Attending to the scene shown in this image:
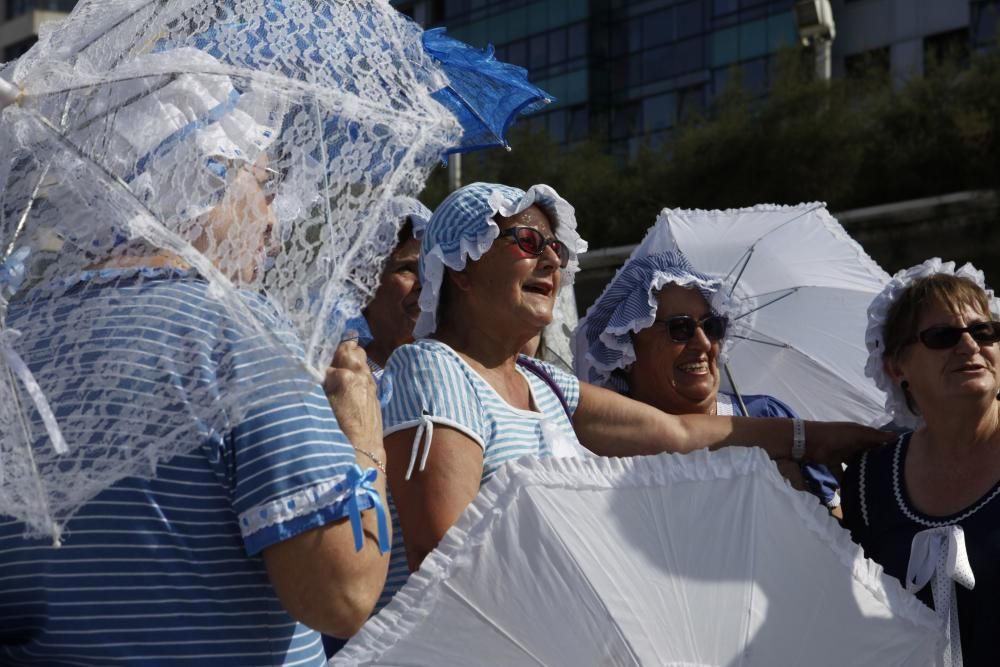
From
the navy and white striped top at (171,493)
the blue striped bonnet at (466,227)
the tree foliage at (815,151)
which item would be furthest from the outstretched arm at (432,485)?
the tree foliage at (815,151)

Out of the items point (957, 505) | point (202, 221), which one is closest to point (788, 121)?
point (957, 505)

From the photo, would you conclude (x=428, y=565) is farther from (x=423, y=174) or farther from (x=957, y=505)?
(x=957, y=505)

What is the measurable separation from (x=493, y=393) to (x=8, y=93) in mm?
1403

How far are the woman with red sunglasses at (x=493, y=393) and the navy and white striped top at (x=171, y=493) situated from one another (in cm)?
75

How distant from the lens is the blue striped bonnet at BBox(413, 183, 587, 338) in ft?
10.5

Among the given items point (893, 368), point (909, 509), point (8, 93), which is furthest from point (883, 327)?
point (8, 93)

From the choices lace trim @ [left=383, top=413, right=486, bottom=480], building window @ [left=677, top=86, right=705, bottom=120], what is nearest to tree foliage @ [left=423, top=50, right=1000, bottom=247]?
building window @ [left=677, top=86, right=705, bottom=120]

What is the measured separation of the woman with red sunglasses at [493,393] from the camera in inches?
108

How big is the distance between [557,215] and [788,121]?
19241mm

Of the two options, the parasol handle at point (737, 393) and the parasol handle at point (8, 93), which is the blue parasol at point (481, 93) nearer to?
the parasol handle at point (737, 393)

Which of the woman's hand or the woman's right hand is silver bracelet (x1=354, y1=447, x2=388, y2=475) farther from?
the woman's right hand

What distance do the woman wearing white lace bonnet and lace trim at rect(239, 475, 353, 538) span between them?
1.46m

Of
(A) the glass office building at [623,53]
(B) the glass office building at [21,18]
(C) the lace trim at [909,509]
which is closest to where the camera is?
(C) the lace trim at [909,509]

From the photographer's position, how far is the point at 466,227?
10.6ft
